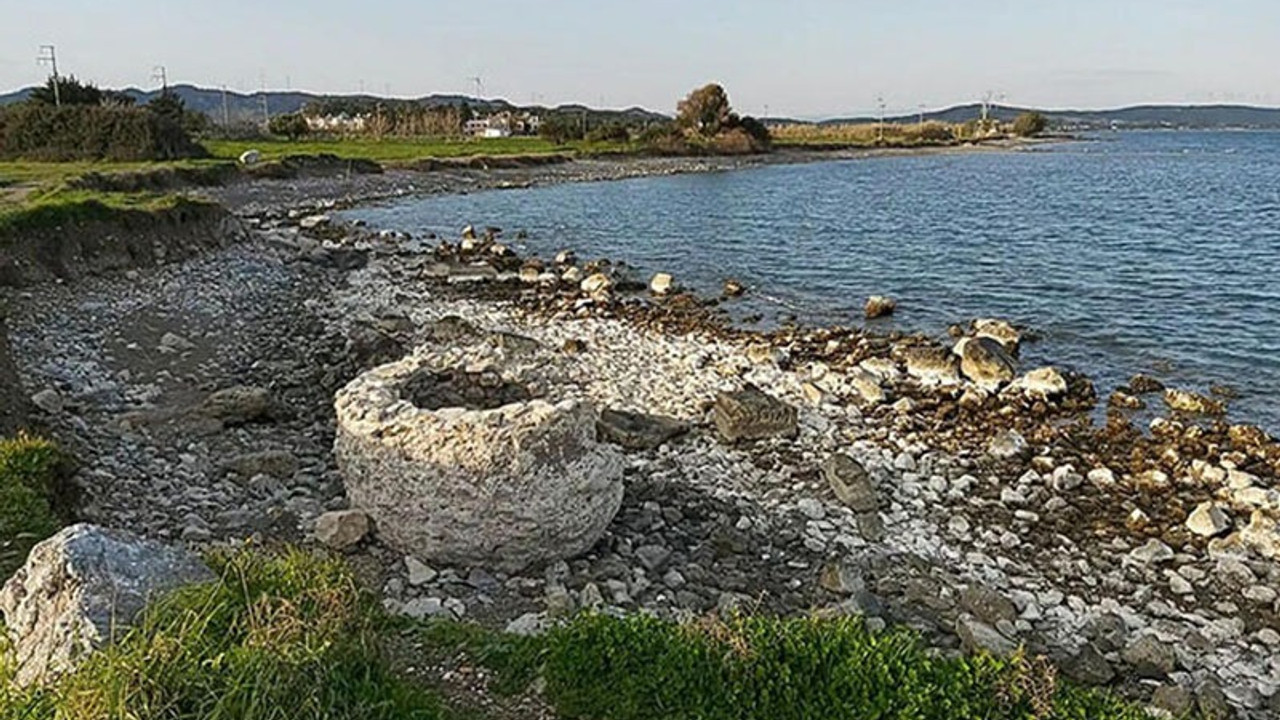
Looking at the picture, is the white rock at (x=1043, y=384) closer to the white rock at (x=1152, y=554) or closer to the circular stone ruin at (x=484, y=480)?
the white rock at (x=1152, y=554)

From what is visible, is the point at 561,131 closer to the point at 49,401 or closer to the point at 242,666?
the point at 49,401

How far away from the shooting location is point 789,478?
14914 millimetres

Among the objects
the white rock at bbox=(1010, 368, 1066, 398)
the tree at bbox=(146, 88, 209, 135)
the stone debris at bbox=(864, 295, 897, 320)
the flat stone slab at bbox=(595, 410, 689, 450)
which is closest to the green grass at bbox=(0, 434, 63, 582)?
the flat stone slab at bbox=(595, 410, 689, 450)

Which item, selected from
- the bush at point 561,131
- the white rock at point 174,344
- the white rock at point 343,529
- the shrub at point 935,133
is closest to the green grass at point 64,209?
the white rock at point 174,344

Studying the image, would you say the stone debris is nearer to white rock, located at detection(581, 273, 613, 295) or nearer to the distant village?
white rock, located at detection(581, 273, 613, 295)

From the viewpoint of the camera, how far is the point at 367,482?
445 inches

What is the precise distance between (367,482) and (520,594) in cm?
239

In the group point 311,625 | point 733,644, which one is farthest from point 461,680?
point 733,644

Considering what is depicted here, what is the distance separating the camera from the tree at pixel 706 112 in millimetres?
122250

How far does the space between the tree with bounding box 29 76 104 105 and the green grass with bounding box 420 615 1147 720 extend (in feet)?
255

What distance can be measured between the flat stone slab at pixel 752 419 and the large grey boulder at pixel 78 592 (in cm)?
1070

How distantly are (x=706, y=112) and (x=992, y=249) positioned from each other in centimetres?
8731

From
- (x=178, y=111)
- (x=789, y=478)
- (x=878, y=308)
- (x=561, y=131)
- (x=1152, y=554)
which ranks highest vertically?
(x=561, y=131)

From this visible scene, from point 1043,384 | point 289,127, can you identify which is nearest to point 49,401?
point 1043,384
